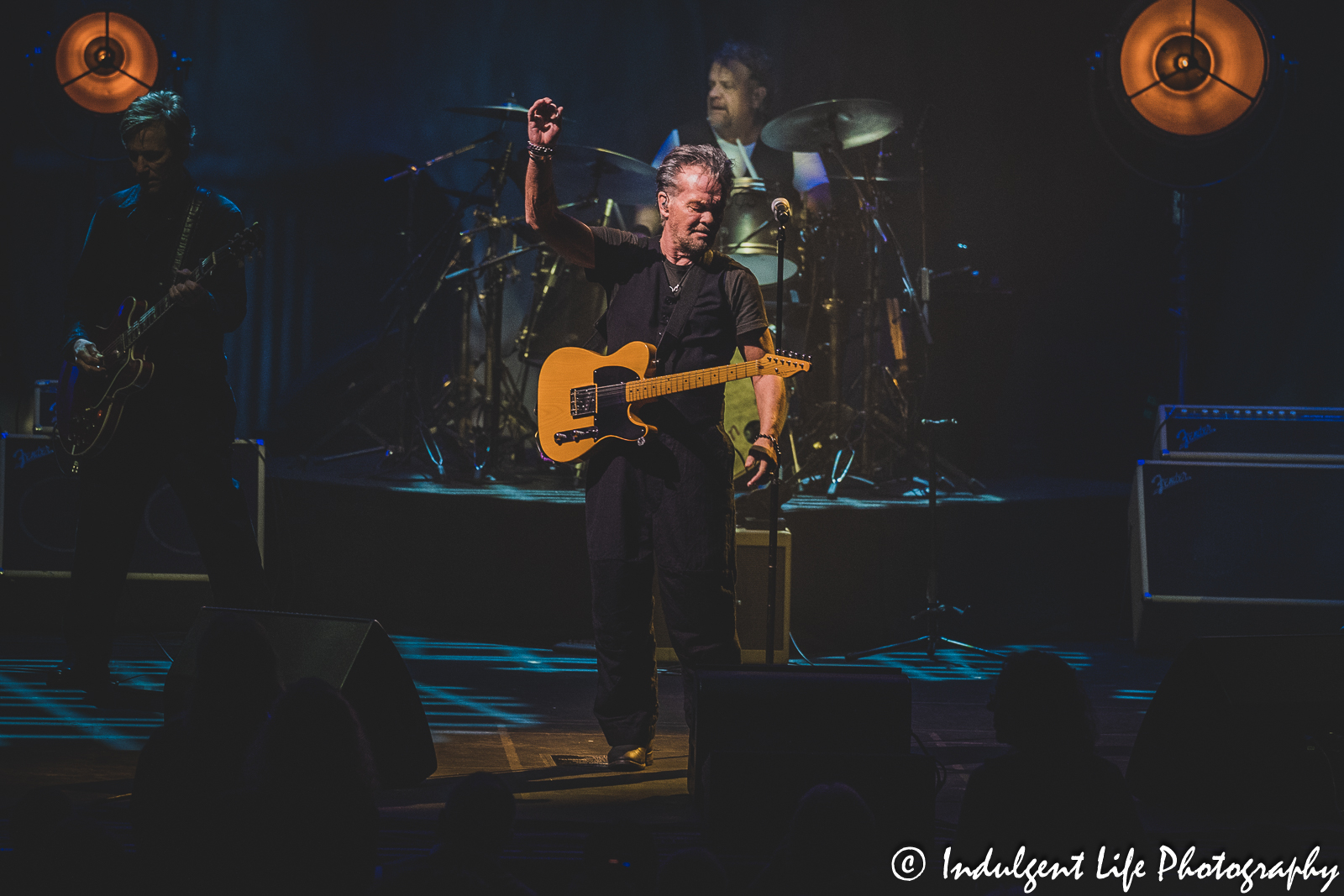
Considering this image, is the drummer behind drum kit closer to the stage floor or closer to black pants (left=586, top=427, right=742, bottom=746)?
the stage floor

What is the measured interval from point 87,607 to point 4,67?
415cm

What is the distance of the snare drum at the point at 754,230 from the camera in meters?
6.64

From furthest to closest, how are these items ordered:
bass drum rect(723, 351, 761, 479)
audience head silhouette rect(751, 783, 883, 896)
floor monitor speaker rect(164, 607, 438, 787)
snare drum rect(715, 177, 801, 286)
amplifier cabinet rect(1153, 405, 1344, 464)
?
snare drum rect(715, 177, 801, 286) → bass drum rect(723, 351, 761, 479) → amplifier cabinet rect(1153, 405, 1344, 464) → floor monitor speaker rect(164, 607, 438, 787) → audience head silhouette rect(751, 783, 883, 896)

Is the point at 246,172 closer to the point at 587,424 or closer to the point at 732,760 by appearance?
the point at 587,424

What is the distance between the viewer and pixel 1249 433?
19.0 feet

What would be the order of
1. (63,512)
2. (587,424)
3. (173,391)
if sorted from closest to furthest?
(587,424)
(173,391)
(63,512)

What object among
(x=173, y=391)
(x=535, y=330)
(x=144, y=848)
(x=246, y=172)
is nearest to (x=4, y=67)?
(x=246, y=172)

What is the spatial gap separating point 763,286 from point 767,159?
994 mm

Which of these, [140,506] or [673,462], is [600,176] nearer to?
[140,506]

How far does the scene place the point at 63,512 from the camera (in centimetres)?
556

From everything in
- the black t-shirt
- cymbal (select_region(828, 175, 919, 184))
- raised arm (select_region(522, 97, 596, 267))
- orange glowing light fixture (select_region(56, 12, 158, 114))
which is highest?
orange glowing light fixture (select_region(56, 12, 158, 114))

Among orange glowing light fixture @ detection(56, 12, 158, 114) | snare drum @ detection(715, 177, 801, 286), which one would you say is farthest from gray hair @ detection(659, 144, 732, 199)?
orange glowing light fixture @ detection(56, 12, 158, 114)

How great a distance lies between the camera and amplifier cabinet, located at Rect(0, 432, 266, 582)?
552 centimetres

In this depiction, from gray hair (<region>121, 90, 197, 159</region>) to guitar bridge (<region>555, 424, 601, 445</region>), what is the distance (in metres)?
1.70
